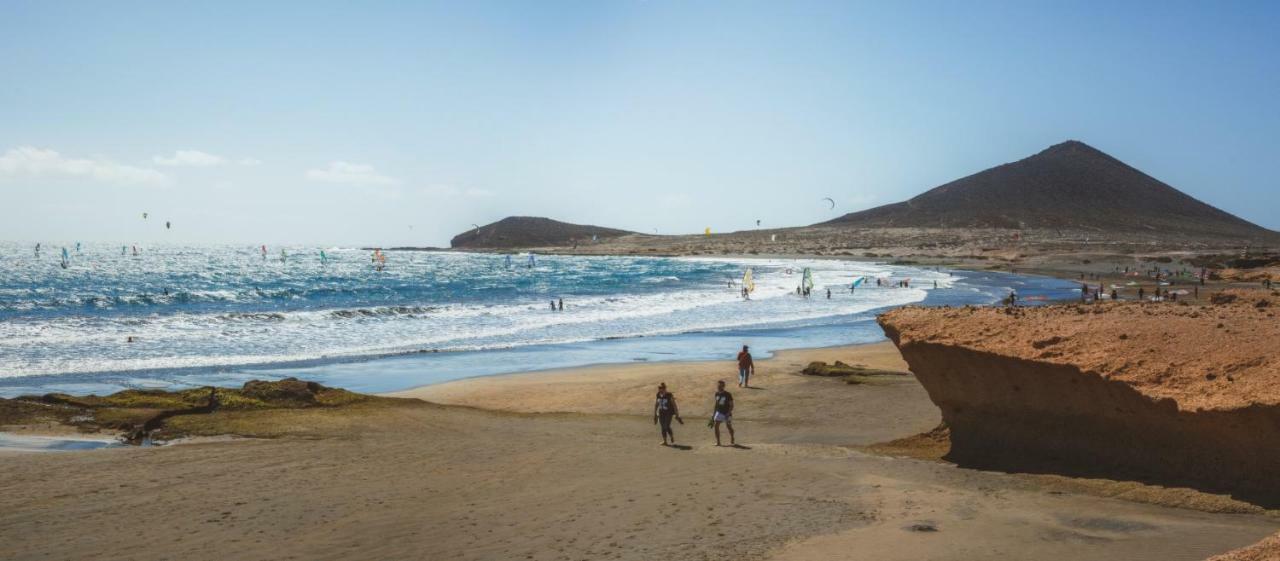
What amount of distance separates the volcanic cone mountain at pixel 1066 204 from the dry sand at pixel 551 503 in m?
141

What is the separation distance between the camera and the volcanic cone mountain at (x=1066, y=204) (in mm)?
144875

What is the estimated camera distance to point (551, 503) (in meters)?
10.8

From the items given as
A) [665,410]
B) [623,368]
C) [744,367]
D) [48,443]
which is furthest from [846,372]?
[48,443]

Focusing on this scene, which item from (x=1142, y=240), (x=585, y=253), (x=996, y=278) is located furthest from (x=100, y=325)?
(x=585, y=253)

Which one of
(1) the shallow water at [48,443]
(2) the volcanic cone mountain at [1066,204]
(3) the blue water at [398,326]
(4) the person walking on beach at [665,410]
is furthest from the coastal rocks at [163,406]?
(2) the volcanic cone mountain at [1066,204]

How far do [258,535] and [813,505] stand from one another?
6264mm

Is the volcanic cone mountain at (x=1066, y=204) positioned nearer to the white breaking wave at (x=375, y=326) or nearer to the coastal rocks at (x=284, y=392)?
the white breaking wave at (x=375, y=326)

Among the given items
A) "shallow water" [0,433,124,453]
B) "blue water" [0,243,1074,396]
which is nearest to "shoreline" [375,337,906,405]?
"blue water" [0,243,1074,396]

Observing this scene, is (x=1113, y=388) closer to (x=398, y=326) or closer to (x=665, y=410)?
(x=665, y=410)

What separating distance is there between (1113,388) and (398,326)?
36.1 meters

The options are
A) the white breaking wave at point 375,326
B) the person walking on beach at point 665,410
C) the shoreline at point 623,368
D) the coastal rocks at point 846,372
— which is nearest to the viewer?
the person walking on beach at point 665,410

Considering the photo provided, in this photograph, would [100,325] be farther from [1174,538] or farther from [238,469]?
[1174,538]

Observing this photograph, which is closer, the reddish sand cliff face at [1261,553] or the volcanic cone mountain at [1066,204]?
the reddish sand cliff face at [1261,553]

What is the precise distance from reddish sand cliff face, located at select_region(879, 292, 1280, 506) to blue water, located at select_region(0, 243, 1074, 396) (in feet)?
56.2
